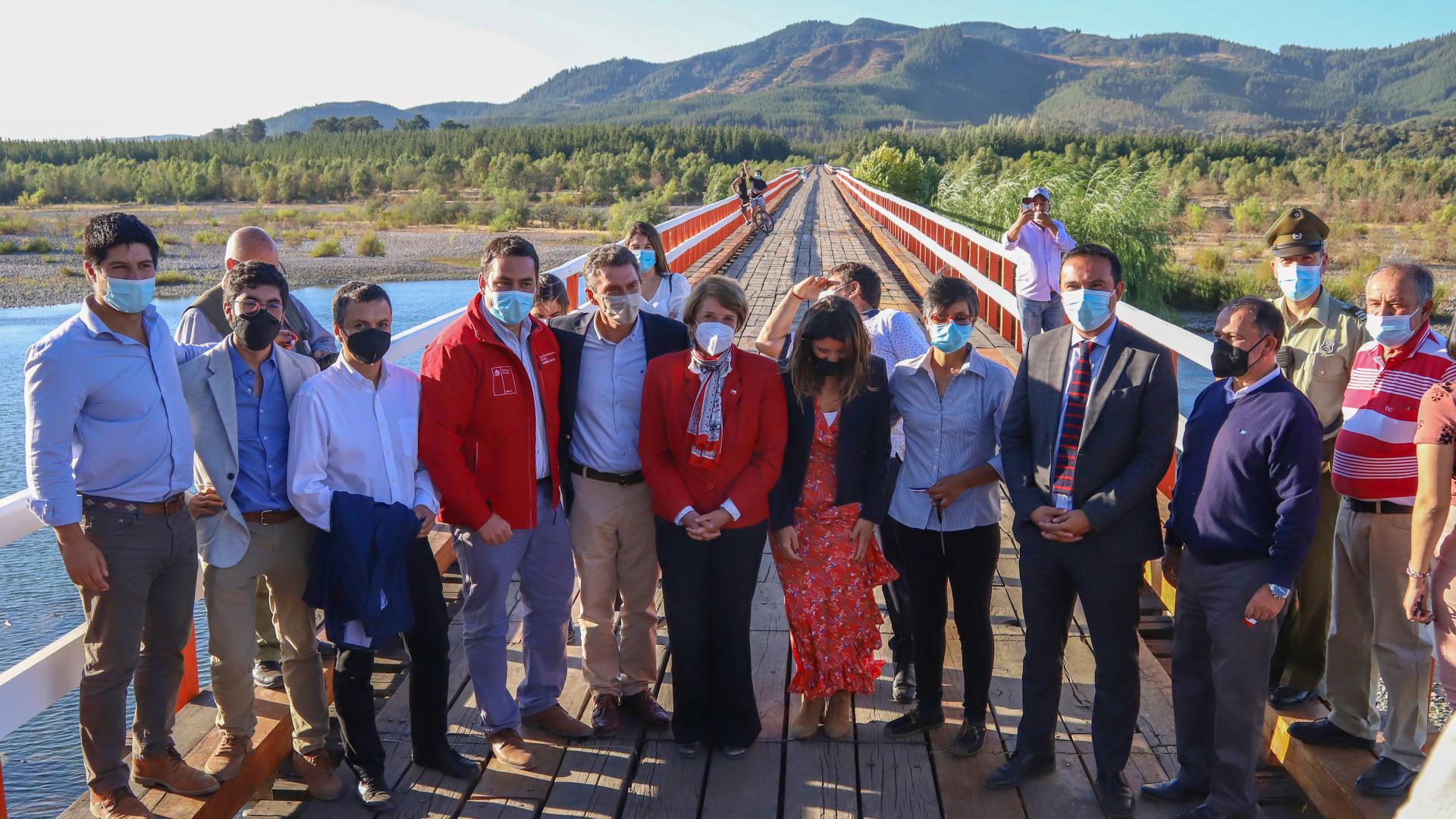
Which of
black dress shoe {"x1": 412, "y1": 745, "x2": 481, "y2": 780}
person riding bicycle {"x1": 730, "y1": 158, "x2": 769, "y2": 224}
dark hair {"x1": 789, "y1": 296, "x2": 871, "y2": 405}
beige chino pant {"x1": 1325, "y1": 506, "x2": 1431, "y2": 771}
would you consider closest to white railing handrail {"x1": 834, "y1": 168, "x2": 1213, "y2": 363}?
beige chino pant {"x1": 1325, "y1": 506, "x2": 1431, "y2": 771}

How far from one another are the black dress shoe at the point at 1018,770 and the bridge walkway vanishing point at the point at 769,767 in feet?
0.08

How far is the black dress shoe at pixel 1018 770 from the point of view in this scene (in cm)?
345

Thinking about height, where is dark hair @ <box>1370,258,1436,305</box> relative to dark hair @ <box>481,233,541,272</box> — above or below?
below

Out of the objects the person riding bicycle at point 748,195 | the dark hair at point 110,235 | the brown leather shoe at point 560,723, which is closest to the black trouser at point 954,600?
the brown leather shoe at point 560,723

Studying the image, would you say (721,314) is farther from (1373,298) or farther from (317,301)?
(317,301)

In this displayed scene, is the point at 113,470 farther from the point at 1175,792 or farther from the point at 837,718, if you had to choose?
the point at 1175,792

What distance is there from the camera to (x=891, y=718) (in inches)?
155

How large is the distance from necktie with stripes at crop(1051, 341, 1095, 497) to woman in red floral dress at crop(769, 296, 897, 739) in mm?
592

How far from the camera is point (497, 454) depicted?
11.9 feet

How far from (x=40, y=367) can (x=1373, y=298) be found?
3.77m

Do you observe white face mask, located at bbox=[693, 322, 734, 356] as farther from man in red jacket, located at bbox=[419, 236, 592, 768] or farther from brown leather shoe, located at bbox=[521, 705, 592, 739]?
brown leather shoe, located at bbox=[521, 705, 592, 739]

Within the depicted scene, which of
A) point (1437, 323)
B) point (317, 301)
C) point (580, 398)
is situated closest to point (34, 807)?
point (580, 398)

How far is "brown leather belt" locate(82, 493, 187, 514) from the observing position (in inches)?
118

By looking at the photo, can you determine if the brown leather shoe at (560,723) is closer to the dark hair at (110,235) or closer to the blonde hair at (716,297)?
the blonde hair at (716,297)
